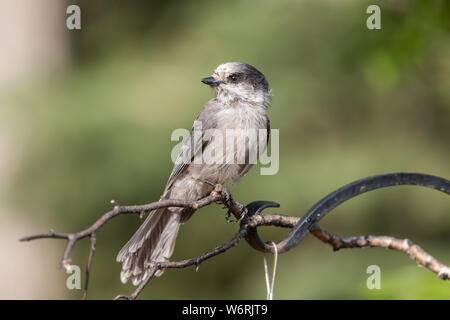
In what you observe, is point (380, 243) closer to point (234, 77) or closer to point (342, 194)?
point (342, 194)

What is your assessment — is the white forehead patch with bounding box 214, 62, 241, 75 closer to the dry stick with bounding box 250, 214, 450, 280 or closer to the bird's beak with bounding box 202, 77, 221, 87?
the bird's beak with bounding box 202, 77, 221, 87

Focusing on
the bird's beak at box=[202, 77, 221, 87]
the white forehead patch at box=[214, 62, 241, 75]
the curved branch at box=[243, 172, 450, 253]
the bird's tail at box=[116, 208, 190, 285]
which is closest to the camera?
the curved branch at box=[243, 172, 450, 253]

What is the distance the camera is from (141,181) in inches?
247

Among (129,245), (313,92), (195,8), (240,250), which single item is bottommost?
(240,250)

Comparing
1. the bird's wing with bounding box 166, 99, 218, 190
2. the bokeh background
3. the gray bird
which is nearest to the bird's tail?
the gray bird

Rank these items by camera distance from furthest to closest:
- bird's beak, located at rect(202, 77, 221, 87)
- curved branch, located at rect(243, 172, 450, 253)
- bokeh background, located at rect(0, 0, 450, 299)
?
1. bokeh background, located at rect(0, 0, 450, 299)
2. bird's beak, located at rect(202, 77, 221, 87)
3. curved branch, located at rect(243, 172, 450, 253)

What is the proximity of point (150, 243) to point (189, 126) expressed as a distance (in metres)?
3.19

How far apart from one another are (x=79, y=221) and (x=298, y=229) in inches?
187

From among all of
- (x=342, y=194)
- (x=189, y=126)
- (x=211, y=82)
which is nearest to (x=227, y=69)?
(x=211, y=82)

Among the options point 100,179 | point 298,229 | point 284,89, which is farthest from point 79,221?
point 298,229

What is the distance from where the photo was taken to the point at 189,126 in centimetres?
641

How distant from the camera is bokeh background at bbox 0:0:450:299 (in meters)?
6.21

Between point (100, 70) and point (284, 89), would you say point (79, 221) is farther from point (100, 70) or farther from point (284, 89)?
point (284, 89)
